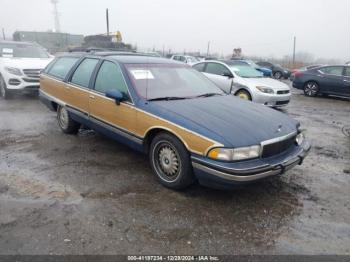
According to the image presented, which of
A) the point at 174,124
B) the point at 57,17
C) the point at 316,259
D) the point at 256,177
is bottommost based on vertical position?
the point at 316,259

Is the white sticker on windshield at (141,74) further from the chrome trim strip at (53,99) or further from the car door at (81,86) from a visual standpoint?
the chrome trim strip at (53,99)

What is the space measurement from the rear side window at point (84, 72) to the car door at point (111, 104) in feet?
0.85

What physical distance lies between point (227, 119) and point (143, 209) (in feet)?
4.62

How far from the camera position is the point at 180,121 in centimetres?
355

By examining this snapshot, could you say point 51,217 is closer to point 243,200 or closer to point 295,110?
point 243,200

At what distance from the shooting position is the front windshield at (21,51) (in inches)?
385

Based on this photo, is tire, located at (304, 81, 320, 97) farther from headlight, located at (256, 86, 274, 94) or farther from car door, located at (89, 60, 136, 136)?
car door, located at (89, 60, 136, 136)

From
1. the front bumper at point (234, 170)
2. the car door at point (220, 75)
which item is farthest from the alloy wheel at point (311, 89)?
the front bumper at point (234, 170)

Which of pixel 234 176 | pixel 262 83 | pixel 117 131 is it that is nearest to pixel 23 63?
pixel 117 131

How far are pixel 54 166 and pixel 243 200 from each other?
2.66 metres

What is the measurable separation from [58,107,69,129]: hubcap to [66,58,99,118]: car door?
13.6 inches

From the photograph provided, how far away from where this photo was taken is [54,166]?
4.43 m

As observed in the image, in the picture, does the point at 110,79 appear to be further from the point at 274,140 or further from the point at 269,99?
the point at 269,99

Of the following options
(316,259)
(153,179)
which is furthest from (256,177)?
(153,179)
